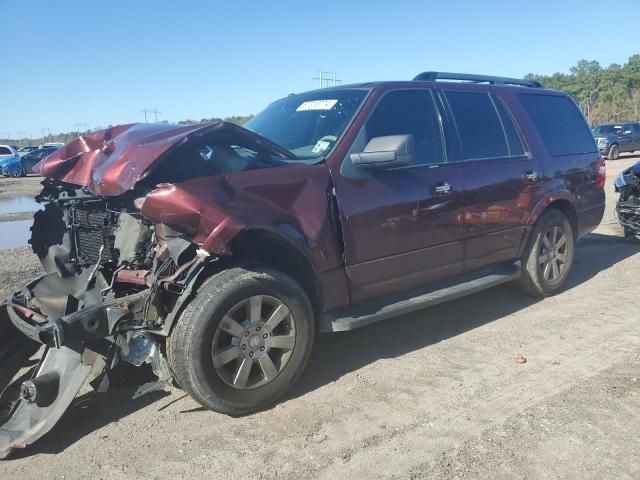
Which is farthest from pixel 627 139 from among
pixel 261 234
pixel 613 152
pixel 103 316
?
pixel 103 316

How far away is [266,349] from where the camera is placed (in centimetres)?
344

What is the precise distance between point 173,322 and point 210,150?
123 cm

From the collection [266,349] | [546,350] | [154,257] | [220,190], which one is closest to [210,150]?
[220,190]

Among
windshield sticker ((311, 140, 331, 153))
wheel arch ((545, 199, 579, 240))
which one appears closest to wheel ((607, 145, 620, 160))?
wheel arch ((545, 199, 579, 240))

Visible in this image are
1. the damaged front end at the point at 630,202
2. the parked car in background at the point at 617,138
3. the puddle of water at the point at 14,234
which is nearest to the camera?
the damaged front end at the point at 630,202

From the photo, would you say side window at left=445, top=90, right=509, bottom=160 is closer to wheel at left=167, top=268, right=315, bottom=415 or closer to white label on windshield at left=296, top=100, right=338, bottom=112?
white label on windshield at left=296, top=100, right=338, bottom=112

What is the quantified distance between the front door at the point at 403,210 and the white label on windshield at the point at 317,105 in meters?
0.42

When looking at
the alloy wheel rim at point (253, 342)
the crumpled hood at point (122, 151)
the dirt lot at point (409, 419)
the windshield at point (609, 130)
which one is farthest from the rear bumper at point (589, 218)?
the windshield at point (609, 130)

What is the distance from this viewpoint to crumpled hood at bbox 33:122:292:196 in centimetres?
337

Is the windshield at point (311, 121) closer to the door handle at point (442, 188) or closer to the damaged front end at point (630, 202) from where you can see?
the door handle at point (442, 188)

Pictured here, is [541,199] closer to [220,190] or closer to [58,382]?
[220,190]

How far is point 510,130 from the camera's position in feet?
17.0

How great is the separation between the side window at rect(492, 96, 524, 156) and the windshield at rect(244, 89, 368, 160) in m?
1.62

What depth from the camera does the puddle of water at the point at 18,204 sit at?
1502 centimetres
